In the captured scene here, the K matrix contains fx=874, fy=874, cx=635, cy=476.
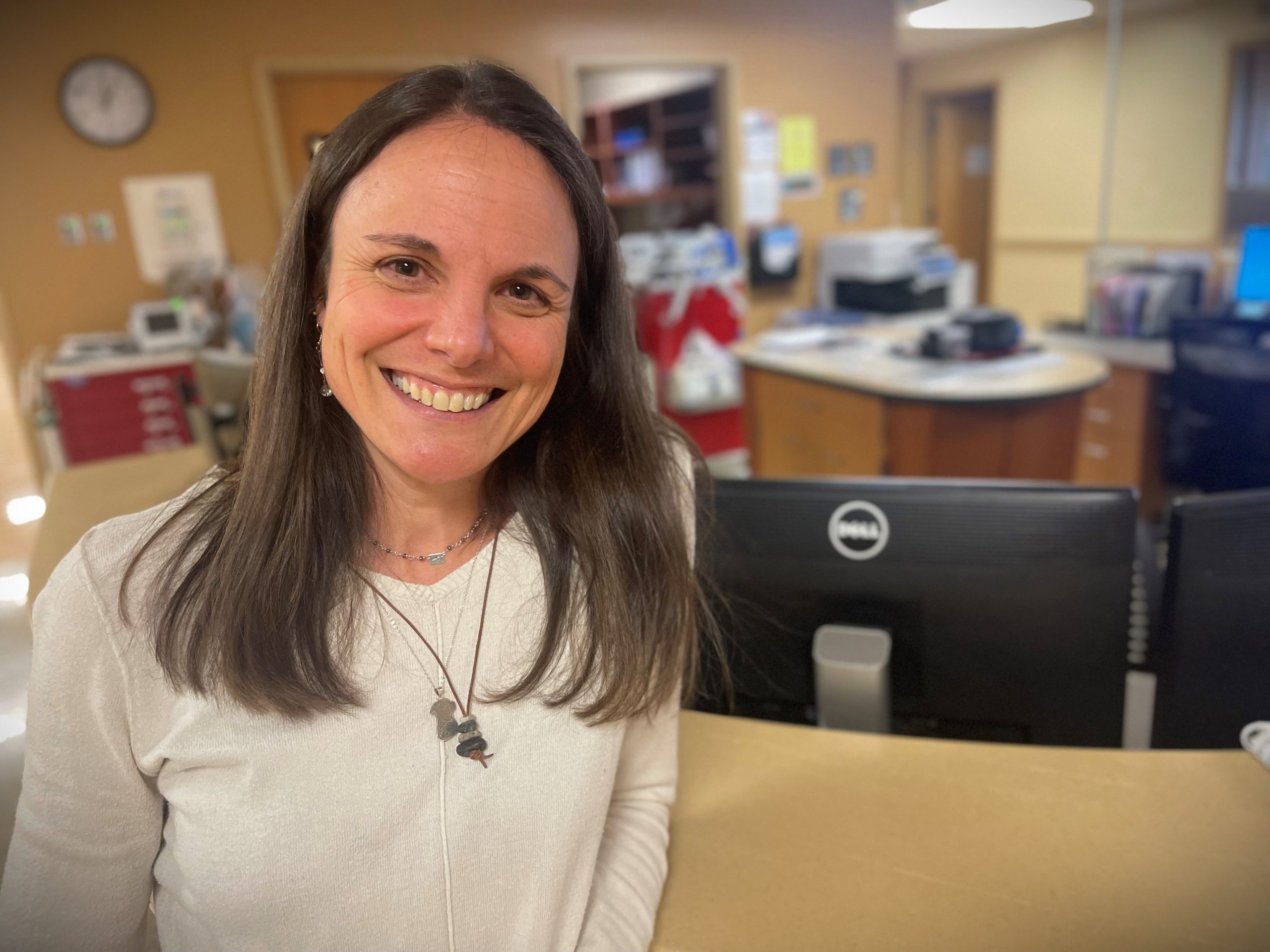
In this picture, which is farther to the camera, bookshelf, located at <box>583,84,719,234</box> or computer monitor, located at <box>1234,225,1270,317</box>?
bookshelf, located at <box>583,84,719,234</box>

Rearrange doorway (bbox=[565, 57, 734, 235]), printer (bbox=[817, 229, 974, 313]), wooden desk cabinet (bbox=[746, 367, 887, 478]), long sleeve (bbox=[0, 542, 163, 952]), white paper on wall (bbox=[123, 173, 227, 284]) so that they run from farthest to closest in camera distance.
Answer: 1. doorway (bbox=[565, 57, 734, 235])
2. printer (bbox=[817, 229, 974, 313])
3. white paper on wall (bbox=[123, 173, 227, 284])
4. wooden desk cabinet (bbox=[746, 367, 887, 478])
5. long sleeve (bbox=[0, 542, 163, 952])

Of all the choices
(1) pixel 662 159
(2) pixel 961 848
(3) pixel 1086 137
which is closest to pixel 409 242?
(2) pixel 961 848

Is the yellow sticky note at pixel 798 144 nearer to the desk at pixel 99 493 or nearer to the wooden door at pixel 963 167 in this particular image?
the wooden door at pixel 963 167

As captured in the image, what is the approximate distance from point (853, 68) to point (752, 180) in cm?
117

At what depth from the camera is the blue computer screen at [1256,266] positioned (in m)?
3.97

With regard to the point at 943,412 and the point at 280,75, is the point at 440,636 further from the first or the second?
the point at 280,75

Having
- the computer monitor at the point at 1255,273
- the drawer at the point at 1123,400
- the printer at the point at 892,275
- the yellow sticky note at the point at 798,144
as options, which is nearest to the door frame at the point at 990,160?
the yellow sticky note at the point at 798,144

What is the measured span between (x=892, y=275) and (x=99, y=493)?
14.2 feet

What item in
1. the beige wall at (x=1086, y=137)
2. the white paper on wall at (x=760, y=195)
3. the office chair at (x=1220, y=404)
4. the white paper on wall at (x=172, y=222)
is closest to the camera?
the office chair at (x=1220, y=404)

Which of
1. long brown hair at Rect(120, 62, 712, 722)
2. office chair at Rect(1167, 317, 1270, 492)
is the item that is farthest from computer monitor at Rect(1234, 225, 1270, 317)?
long brown hair at Rect(120, 62, 712, 722)

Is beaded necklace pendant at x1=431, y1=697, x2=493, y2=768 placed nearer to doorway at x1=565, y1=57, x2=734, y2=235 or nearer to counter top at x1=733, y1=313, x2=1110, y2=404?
counter top at x1=733, y1=313, x2=1110, y2=404

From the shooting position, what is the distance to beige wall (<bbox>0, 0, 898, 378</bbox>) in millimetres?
4402

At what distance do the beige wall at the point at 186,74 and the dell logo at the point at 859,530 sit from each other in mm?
3820

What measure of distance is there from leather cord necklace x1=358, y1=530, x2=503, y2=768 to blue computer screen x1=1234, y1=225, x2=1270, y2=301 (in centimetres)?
445
